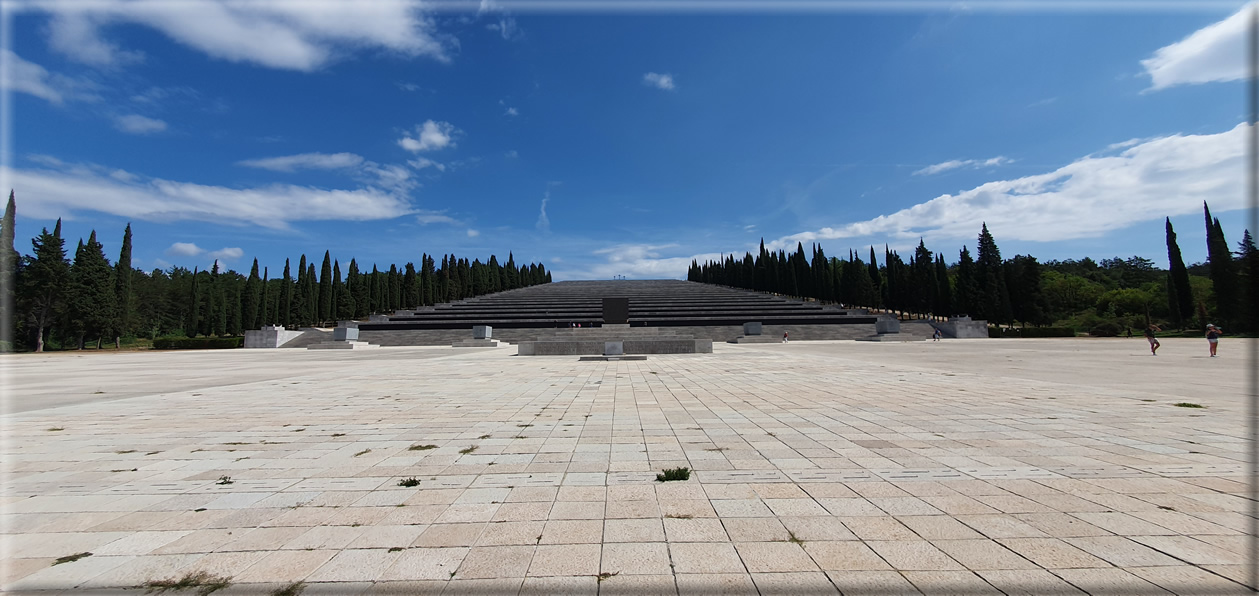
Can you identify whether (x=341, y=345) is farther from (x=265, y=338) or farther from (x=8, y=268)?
(x=8, y=268)

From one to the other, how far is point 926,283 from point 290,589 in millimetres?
62148

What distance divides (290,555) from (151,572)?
26.7 inches

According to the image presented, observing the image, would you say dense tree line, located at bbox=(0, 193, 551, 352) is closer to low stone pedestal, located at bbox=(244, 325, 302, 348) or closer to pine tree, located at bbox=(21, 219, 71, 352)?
pine tree, located at bbox=(21, 219, 71, 352)

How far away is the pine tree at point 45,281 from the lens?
36156 mm

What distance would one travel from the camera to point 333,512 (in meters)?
3.46

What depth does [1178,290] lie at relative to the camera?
4044 cm

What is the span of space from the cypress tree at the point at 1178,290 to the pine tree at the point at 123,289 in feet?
305

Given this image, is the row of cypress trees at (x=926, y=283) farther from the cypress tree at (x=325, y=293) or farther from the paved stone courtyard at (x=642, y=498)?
the cypress tree at (x=325, y=293)

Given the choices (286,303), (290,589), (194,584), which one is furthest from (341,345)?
(290,589)

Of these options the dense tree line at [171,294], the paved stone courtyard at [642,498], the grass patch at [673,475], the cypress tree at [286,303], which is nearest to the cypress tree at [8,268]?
the dense tree line at [171,294]

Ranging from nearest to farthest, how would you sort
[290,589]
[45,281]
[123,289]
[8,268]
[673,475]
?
[290,589] → [673,475] → [8,268] → [45,281] → [123,289]

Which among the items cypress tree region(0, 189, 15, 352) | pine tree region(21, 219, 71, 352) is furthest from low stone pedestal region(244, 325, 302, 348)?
pine tree region(21, 219, 71, 352)

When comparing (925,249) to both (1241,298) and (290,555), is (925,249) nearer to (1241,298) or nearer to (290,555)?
(1241,298)

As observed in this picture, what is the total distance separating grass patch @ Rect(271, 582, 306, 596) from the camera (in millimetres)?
2340
